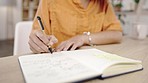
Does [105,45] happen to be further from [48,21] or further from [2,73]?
[2,73]

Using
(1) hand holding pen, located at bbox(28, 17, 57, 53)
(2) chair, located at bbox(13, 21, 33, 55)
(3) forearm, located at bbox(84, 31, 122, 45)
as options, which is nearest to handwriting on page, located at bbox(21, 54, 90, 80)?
(1) hand holding pen, located at bbox(28, 17, 57, 53)

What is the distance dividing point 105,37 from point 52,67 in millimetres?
510

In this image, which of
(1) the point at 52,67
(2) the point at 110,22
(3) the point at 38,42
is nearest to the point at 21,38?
(3) the point at 38,42

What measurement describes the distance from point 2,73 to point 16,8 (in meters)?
3.75

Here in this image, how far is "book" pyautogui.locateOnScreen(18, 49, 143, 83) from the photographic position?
42cm

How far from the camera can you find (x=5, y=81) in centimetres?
44

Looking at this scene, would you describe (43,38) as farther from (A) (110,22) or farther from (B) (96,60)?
(A) (110,22)

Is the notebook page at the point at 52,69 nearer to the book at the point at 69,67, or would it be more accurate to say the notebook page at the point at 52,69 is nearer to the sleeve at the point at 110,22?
the book at the point at 69,67

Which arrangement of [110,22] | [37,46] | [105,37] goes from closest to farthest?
[37,46], [105,37], [110,22]

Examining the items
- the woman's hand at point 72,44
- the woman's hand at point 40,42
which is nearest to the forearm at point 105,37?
A: the woman's hand at point 72,44

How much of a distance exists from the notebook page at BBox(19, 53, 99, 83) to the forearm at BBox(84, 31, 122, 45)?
35cm

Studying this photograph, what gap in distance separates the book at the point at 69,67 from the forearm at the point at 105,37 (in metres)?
0.30

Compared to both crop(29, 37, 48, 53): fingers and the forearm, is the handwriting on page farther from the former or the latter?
the forearm

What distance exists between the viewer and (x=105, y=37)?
36.7 inches
